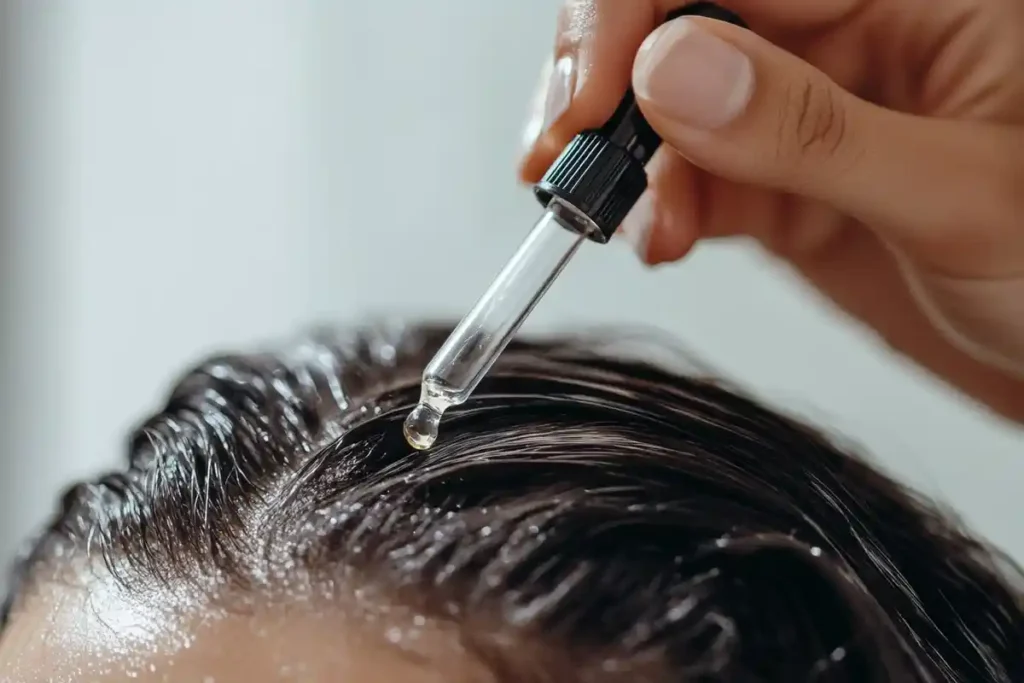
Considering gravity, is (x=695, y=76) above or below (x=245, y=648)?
above

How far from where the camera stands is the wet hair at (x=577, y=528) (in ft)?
1.42

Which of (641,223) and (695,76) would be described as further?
(641,223)

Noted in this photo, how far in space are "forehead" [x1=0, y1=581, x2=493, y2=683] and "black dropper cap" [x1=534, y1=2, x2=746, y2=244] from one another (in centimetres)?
21

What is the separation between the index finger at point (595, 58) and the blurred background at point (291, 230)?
0.39 metres

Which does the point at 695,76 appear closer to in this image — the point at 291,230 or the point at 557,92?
the point at 557,92

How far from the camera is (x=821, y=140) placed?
436mm

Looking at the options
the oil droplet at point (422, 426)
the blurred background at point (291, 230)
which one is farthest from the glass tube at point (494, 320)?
the blurred background at point (291, 230)

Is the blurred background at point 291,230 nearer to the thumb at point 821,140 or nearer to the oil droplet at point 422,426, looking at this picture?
the thumb at point 821,140

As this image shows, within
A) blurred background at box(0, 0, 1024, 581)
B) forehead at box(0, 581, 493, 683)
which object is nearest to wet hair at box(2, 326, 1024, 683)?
forehead at box(0, 581, 493, 683)

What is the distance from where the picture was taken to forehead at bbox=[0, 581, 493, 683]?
1.40 feet

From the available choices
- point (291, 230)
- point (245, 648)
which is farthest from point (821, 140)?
point (291, 230)

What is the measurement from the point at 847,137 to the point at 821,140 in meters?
0.01

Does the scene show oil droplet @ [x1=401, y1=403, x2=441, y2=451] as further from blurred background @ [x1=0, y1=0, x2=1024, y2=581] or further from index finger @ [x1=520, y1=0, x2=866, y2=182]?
blurred background @ [x1=0, y1=0, x2=1024, y2=581]

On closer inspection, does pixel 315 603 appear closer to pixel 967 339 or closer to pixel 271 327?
pixel 967 339
